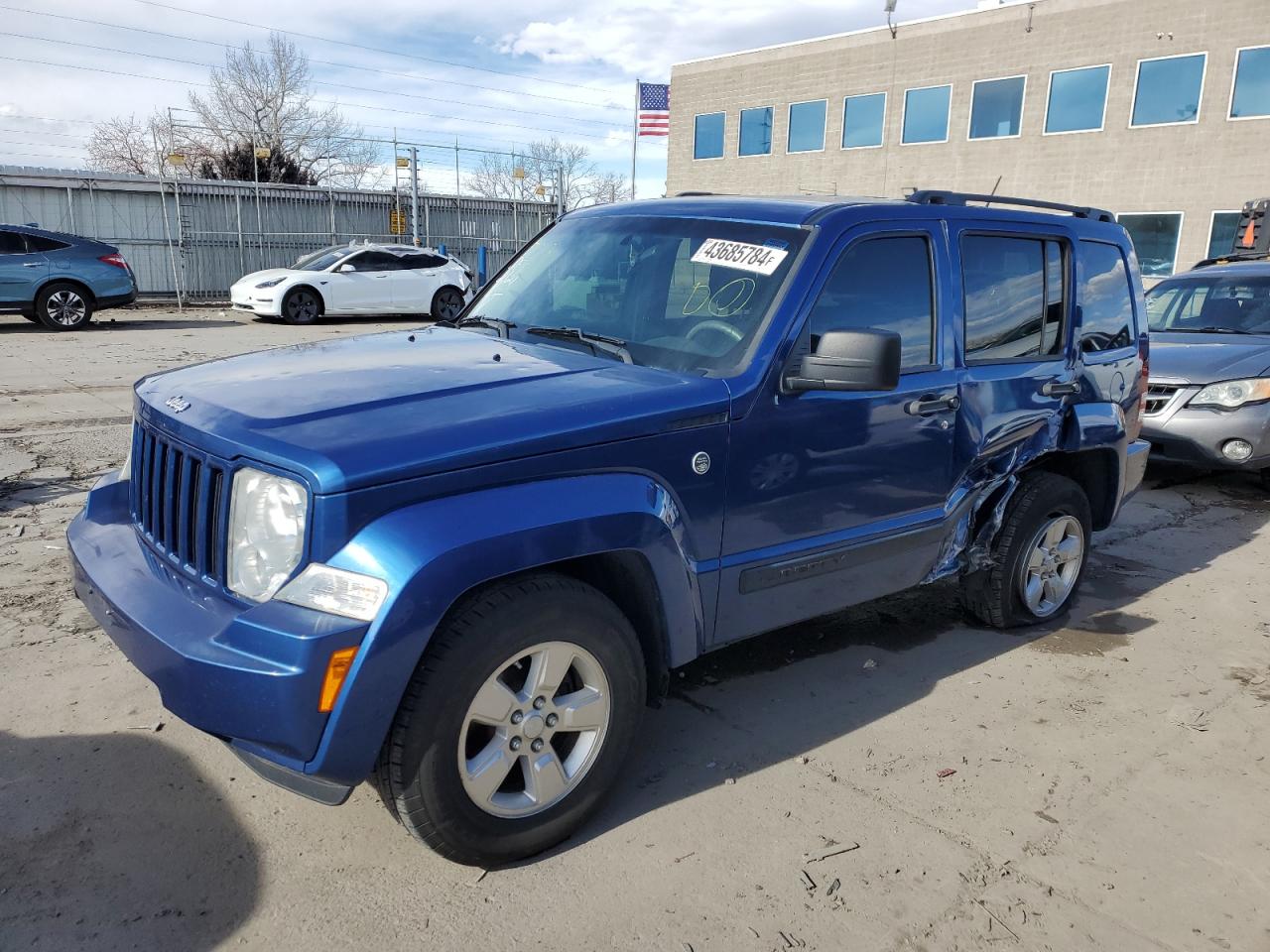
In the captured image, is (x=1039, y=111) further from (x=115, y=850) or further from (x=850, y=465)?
(x=115, y=850)

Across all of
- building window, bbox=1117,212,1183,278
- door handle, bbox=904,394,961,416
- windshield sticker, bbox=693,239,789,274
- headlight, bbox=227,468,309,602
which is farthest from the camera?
building window, bbox=1117,212,1183,278

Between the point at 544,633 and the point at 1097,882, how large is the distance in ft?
5.89

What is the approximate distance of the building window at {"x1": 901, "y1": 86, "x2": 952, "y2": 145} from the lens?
29.4 m

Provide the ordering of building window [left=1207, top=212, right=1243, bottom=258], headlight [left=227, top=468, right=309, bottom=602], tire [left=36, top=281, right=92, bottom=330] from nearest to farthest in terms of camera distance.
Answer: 1. headlight [left=227, top=468, right=309, bottom=602]
2. tire [left=36, top=281, right=92, bottom=330]
3. building window [left=1207, top=212, right=1243, bottom=258]

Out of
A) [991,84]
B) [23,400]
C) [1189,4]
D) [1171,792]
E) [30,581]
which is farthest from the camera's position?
[991,84]

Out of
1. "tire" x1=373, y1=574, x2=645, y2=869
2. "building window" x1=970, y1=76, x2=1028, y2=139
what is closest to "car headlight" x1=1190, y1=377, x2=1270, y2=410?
"tire" x1=373, y1=574, x2=645, y2=869

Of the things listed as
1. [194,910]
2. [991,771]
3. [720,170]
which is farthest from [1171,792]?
[720,170]

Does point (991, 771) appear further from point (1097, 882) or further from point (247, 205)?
point (247, 205)

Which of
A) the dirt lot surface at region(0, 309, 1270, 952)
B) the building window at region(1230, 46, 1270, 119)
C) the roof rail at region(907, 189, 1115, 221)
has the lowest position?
the dirt lot surface at region(0, 309, 1270, 952)

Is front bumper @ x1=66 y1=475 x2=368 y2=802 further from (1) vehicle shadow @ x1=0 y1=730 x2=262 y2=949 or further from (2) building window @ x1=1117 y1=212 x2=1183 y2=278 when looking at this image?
(2) building window @ x1=1117 y1=212 x2=1183 y2=278

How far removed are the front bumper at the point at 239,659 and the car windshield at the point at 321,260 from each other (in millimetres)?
16997

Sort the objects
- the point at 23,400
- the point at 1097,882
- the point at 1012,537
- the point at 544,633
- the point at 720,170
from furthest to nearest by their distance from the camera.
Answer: the point at 720,170 → the point at 23,400 → the point at 1012,537 → the point at 1097,882 → the point at 544,633

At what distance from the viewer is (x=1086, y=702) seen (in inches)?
159

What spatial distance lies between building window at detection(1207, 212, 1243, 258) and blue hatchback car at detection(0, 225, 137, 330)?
2457 cm
